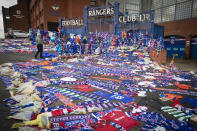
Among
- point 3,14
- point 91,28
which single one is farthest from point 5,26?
point 91,28

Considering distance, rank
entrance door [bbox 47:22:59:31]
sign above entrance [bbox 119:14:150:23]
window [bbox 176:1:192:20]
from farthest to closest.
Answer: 1. entrance door [bbox 47:22:59:31]
2. window [bbox 176:1:192:20]
3. sign above entrance [bbox 119:14:150:23]

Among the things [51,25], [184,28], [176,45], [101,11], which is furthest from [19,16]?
[184,28]

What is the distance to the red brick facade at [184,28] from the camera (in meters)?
16.5

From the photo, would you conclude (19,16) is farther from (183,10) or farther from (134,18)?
(183,10)

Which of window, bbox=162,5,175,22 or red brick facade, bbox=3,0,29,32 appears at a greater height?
red brick facade, bbox=3,0,29,32

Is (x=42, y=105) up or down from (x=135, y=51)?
down

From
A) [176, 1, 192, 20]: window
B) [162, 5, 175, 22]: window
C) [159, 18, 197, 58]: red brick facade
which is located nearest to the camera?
[159, 18, 197, 58]: red brick facade

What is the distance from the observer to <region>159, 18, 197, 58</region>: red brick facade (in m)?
16.5

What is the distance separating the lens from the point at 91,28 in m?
14.2

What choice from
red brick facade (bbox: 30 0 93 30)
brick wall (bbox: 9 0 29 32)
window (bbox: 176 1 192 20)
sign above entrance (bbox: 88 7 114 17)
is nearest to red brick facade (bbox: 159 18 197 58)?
window (bbox: 176 1 192 20)

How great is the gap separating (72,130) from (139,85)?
2.96m

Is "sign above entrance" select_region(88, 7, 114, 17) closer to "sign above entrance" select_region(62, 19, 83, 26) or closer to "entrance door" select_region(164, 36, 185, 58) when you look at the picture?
"sign above entrance" select_region(62, 19, 83, 26)

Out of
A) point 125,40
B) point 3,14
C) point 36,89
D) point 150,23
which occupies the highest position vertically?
point 3,14

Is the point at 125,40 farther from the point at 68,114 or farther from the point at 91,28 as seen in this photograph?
the point at 68,114
